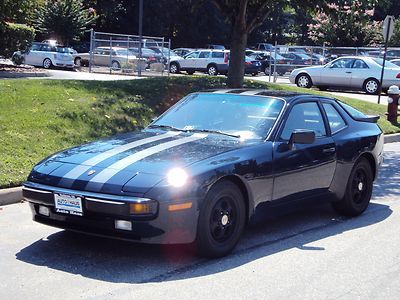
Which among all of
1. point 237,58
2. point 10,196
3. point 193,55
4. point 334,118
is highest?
point 237,58

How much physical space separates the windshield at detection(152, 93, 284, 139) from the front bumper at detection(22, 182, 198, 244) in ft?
4.54

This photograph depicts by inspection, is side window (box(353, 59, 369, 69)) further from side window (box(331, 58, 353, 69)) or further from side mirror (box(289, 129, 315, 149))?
side mirror (box(289, 129, 315, 149))

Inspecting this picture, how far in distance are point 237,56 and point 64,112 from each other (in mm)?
5543

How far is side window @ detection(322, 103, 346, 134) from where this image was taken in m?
6.81

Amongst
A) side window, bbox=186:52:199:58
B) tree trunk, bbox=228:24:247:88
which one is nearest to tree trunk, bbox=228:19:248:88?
tree trunk, bbox=228:24:247:88

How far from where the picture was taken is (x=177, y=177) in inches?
189

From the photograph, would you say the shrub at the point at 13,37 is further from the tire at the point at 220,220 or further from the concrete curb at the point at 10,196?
the tire at the point at 220,220

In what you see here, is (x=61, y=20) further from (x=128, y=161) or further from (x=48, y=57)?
(x=128, y=161)

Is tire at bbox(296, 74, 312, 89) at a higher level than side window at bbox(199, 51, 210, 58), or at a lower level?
lower

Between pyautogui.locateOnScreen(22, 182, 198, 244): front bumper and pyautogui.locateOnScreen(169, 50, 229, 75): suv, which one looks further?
pyautogui.locateOnScreen(169, 50, 229, 75): suv

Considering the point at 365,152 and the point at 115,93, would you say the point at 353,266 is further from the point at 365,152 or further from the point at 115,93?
the point at 115,93

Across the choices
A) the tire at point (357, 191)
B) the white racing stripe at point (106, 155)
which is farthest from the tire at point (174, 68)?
the white racing stripe at point (106, 155)

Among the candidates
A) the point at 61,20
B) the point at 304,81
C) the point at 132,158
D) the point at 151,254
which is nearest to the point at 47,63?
the point at 61,20

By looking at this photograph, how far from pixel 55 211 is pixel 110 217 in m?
0.57
